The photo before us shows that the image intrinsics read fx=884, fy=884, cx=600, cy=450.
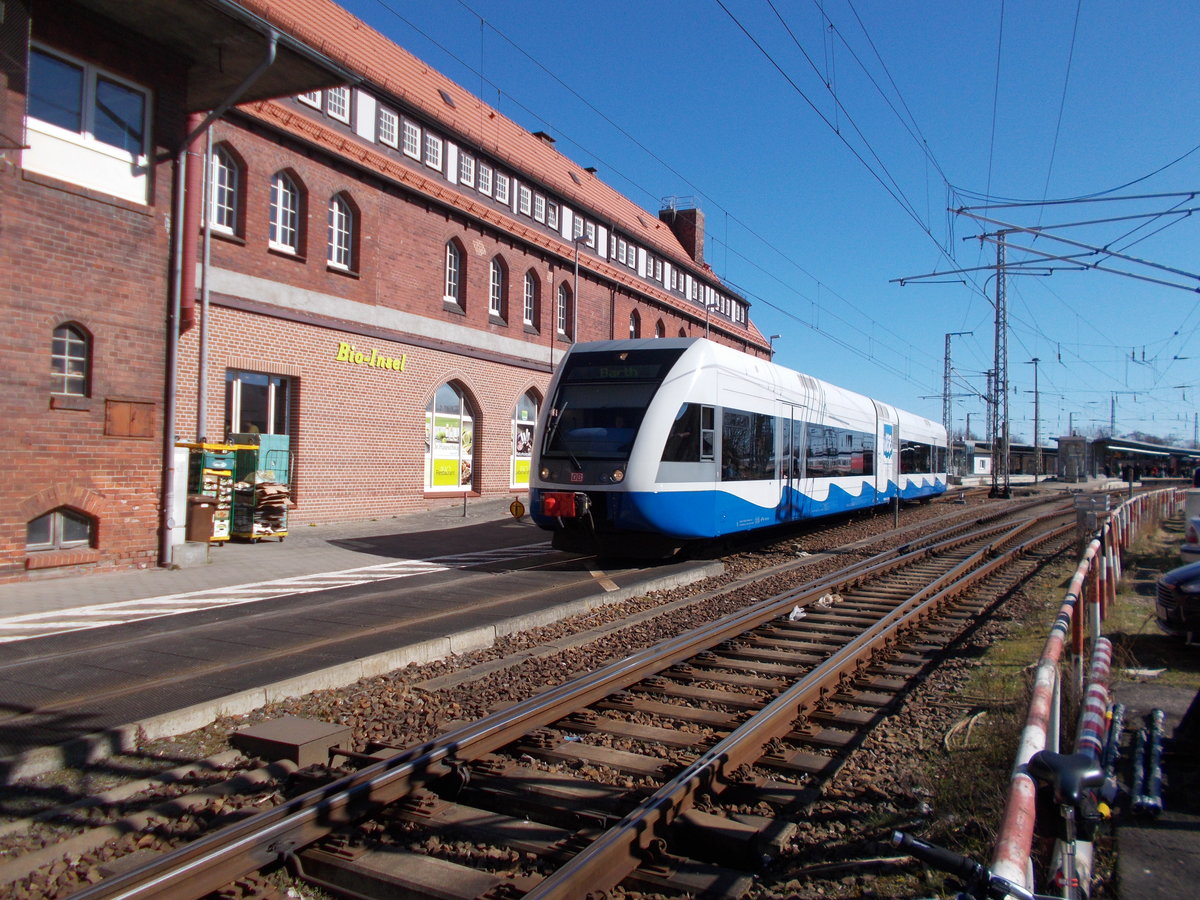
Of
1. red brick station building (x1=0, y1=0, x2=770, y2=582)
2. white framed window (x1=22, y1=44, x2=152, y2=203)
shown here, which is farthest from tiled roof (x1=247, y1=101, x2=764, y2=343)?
white framed window (x1=22, y1=44, x2=152, y2=203)

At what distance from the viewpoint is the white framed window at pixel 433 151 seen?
2318 centimetres

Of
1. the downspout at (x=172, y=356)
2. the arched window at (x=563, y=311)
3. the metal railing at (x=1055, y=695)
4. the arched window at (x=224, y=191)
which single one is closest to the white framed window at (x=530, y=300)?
the arched window at (x=563, y=311)

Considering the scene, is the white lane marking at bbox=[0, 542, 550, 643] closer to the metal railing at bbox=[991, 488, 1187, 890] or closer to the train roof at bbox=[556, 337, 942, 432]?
the train roof at bbox=[556, 337, 942, 432]

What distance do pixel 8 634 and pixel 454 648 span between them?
4108 mm

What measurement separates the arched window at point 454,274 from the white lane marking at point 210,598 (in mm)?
10551

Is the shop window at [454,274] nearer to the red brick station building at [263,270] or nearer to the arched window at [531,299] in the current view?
the red brick station building at [263,270]

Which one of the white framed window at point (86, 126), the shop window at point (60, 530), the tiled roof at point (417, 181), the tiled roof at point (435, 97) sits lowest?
the shop window at point (60, 530)

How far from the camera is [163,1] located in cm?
1071

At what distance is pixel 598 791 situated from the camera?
182 inches

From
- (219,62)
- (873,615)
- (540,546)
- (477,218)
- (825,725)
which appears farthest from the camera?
(477,218)

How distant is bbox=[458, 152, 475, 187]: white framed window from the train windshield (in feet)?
43.1

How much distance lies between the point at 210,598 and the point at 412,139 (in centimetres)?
1580

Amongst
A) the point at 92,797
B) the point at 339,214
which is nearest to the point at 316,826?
the point at 92,797

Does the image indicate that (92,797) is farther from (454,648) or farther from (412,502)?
(412,502)
